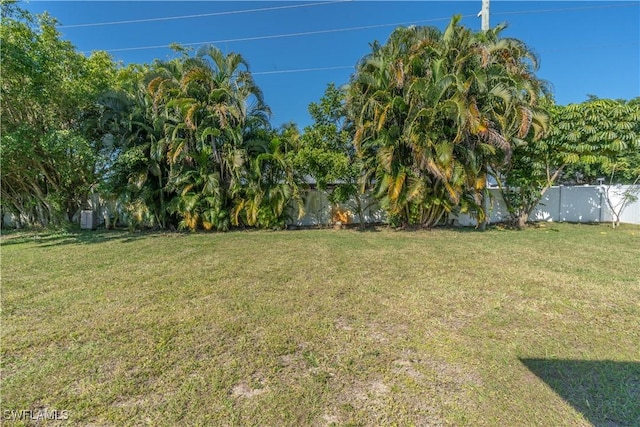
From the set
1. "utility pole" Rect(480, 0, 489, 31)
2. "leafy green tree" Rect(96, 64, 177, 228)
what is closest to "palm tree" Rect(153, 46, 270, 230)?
"leafy green tree" Rect(96, 64, 177, 228)

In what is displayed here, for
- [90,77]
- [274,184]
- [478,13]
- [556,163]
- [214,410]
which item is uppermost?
[478,13]

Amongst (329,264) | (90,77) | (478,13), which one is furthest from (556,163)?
(90,77)

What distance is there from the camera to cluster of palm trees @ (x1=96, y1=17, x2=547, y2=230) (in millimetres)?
7992

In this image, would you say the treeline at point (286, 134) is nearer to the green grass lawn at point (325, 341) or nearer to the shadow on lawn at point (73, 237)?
the shadow on lawn at point (73, 237)

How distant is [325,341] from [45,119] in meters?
11.2

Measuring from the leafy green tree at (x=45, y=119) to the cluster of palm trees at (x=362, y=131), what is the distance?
0.86 m

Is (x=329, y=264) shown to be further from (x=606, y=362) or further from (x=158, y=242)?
(x=158, y=242)

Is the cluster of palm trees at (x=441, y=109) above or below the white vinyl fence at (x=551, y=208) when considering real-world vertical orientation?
above

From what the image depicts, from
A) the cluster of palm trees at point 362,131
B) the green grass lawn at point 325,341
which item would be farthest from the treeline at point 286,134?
the green grass lawn at point 325,341

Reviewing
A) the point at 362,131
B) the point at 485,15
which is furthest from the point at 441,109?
the point at 485,15

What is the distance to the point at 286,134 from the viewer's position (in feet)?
32.2

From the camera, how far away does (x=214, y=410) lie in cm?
195

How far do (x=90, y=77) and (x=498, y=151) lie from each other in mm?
12206

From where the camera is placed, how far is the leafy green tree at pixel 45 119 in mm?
7293
